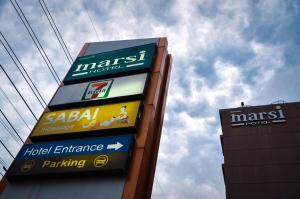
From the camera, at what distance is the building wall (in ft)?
74.7

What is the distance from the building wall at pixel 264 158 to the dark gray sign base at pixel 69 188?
654 inches

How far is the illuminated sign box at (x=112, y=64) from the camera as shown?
1451 cm

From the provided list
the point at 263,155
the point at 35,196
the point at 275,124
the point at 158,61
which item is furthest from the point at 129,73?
the point at 275,124

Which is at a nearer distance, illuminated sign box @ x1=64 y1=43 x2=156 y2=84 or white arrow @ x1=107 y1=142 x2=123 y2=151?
white arrow @ x1=107 y1=142 x2=123 y2=151

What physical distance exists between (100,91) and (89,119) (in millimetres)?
2018

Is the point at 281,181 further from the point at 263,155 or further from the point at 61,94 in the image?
the point at 61,94

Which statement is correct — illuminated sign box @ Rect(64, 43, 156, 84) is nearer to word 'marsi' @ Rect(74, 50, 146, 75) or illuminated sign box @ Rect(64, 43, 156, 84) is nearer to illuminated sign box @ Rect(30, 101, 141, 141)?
word 'marsi' @ Rect(74, 50, 146, 75)

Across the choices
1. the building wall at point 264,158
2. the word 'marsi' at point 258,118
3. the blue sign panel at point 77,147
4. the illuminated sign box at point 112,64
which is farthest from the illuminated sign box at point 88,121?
the word 'marsi' at point 258,118

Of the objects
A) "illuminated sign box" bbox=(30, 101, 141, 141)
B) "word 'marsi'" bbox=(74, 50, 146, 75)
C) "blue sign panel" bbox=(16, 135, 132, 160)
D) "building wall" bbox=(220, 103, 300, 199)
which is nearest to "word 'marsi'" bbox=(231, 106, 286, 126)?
"building wall" bbox=(220, 103, 300, 199)

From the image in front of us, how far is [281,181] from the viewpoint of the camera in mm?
22797

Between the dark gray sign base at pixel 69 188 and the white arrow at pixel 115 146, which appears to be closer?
the dark gray sign base at pixel 69 188

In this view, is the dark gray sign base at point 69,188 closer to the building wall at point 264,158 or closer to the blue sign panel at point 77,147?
the blue sign panel at point 77,147

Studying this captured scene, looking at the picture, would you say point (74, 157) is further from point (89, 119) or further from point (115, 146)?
point (89, 119)

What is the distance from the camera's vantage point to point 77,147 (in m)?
11.0
